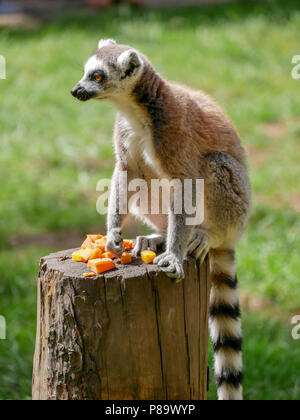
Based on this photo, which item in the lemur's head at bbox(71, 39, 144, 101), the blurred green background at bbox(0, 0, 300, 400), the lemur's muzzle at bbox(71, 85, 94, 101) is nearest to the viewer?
the lemur's muzzle at bbox(71, 85, 94, 101)

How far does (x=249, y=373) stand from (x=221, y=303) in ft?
3.21

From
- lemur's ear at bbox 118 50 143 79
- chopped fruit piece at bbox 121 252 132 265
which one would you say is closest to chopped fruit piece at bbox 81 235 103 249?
chopped fruit piece at bbox 121 252 132 265

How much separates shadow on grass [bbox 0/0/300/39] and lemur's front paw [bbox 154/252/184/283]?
9534mm

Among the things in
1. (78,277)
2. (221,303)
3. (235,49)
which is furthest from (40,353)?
(235,49)

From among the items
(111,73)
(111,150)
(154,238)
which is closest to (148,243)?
(154,238)

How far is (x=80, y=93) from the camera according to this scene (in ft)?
11.4

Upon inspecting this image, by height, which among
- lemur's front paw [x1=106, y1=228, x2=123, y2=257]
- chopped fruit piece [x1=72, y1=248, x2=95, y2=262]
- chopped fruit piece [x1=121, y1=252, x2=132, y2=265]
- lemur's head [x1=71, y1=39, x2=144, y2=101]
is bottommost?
chopped fruit piece [x1=121, y1=252, x2=132, y2=265]

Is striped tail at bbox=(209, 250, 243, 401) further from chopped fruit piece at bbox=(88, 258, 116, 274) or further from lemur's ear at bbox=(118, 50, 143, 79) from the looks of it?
lemur's ear at bbox=(118, 50, 143, 79)

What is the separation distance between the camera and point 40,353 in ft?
10.5

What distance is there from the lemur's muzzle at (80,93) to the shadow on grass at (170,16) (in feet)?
29.4

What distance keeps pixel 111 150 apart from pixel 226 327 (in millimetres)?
5250

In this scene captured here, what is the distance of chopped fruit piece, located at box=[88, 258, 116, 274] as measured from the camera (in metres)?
3.02

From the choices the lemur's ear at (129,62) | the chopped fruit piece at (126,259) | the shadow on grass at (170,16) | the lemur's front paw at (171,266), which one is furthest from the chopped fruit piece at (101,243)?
the shadow on grass at (170,16)

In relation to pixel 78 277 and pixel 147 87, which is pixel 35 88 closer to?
pixel 147 87
